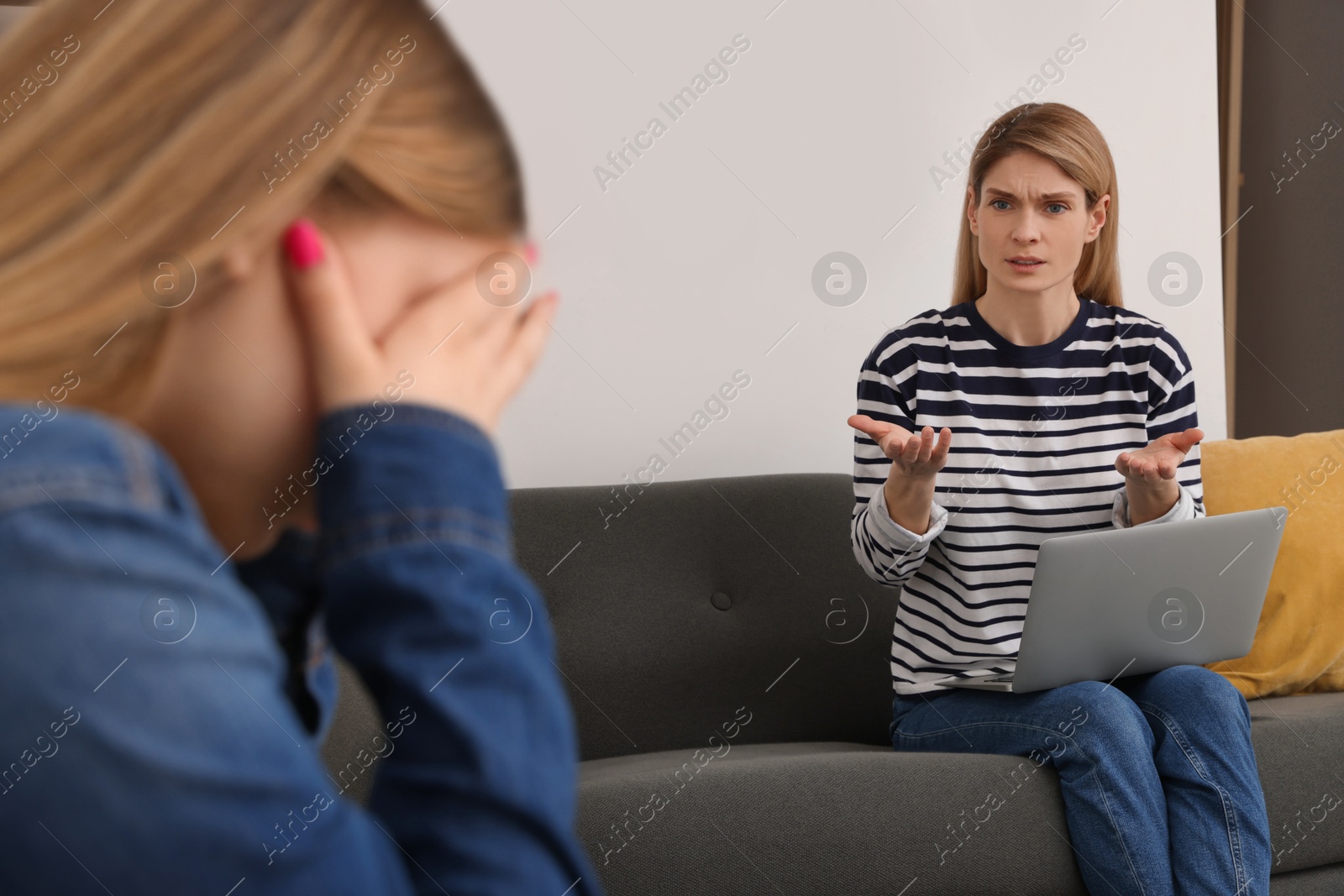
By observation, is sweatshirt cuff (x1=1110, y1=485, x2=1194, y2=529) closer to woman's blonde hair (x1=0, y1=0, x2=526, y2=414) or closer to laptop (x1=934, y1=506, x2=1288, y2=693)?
laptop (x1=934, y1=506, x2=1288, y2=693)

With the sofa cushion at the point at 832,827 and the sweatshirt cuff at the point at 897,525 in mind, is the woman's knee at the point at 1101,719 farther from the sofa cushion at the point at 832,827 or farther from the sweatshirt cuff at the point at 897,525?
the sweatshirt cuff at the point at 897,525

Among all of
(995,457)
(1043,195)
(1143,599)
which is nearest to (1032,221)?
(1043,195)

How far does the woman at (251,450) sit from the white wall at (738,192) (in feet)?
5.19

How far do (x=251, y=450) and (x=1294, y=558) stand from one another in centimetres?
200

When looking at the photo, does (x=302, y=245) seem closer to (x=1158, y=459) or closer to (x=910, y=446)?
(x=910, y=446)

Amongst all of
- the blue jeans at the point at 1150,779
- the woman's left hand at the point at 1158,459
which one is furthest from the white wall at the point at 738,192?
the blue jeans at the point at 1150,779

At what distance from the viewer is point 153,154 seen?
352 mm

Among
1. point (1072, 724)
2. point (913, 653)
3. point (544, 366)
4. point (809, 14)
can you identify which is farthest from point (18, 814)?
point (809, 14)

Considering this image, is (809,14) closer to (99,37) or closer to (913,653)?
(913,653)

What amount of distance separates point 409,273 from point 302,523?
12 cm

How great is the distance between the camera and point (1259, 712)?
1675 millimetres

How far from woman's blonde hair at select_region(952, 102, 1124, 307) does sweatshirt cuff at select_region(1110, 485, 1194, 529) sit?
0.40 m

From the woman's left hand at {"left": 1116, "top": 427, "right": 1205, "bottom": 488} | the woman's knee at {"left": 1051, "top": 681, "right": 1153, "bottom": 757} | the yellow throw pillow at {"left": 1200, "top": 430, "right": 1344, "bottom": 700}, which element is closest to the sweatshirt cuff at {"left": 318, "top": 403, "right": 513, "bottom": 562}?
the woman's knee at {"left": 1051, "top": 681, "right": 1153, "bottom": 757}

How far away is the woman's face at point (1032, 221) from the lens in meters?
1.66
